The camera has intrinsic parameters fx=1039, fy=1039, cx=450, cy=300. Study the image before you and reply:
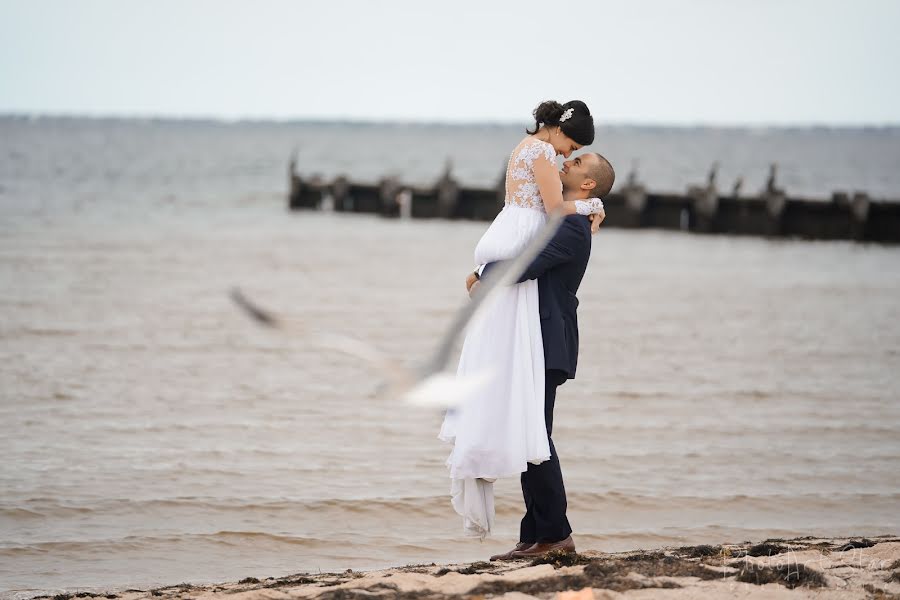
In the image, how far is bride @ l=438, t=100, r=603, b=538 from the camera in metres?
4.58

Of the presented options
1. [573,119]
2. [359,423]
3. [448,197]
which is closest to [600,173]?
[573,119]

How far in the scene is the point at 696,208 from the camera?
29531mm

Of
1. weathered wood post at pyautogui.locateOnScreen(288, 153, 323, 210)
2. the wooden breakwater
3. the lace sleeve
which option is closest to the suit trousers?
the lace sleeve

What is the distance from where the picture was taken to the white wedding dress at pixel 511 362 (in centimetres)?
458

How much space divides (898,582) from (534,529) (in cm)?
157

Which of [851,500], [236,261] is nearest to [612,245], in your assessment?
[236,261]

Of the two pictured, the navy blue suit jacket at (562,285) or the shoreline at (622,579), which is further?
the navy blue suit jacket at (562,285)

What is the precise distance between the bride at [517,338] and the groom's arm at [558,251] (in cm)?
9

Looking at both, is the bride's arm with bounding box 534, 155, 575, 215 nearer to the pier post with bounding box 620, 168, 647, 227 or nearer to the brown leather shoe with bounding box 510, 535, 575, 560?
the brown leather shoe with bounding box 510, 535, 575, 560

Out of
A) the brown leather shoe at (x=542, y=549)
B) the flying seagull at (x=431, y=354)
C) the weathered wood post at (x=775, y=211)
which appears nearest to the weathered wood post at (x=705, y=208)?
the weathered wood post at (x=775, y=211)

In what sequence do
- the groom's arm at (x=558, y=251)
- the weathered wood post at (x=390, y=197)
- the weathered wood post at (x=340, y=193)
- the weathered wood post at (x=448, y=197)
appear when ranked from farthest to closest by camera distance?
the weathered wood post at (x=340, y=193)
the weathered wood post at (x=390, y=197)
the weathered wood post at (x=448, y=197)
the groom's arm at (x=558, y=251)

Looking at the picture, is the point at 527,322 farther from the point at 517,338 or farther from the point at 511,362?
the point at 511,362

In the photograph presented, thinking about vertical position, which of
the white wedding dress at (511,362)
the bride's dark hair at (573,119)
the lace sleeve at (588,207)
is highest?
the bride's dark hair at (573,119)

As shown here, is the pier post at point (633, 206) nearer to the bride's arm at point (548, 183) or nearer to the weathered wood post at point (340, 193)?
→ the weathered wood post at point (340, 193)
